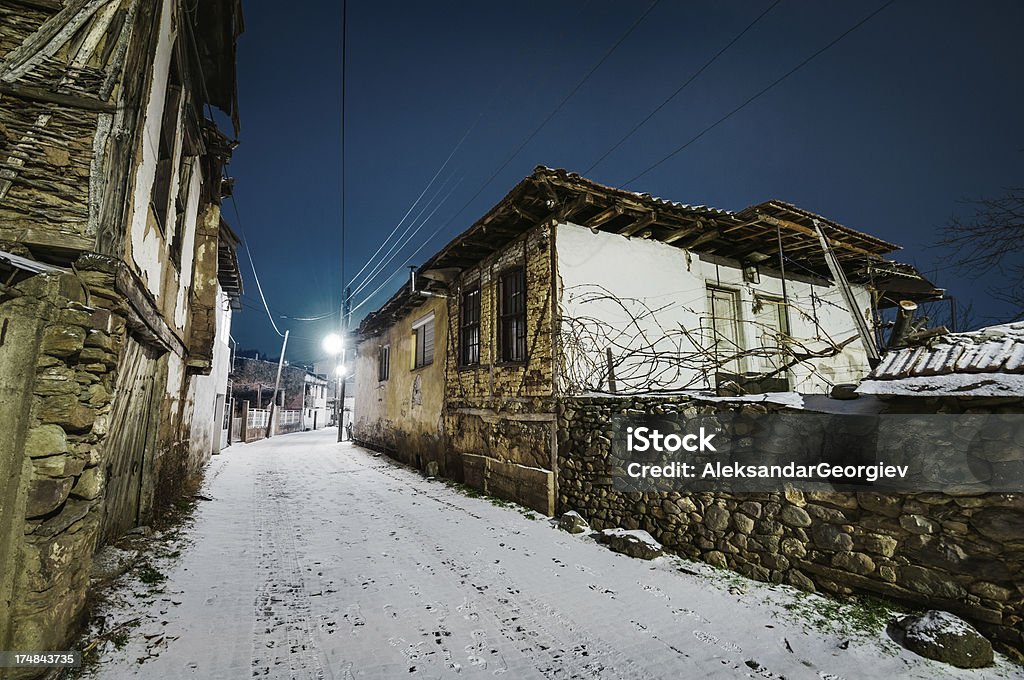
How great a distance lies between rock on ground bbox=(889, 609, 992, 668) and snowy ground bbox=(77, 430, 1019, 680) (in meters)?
0.08

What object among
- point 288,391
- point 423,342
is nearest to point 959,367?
point 423,342

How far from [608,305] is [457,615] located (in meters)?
5.25

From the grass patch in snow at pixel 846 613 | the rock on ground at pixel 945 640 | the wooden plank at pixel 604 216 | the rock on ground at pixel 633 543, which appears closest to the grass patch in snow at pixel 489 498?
the rock on ground at pixel 633 543

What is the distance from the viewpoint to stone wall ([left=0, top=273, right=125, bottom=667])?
8.44 feet

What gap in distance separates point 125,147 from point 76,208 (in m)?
0.62

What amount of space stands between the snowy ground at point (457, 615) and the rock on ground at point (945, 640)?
8 centimetres

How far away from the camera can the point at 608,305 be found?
7383 millimetres

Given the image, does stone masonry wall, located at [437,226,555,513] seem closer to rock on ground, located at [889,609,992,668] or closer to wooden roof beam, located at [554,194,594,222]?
wooden roof beam, located at [554,194,594,222]

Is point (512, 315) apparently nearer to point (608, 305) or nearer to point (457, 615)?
point (608, 305)

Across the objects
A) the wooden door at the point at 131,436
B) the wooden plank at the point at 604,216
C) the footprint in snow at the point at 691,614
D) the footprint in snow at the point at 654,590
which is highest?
the wooden plank at the point at 604,216

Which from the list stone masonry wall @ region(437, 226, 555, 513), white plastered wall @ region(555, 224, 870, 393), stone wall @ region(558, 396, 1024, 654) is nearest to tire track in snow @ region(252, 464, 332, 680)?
stone masonry wall @ region(437, 226, 555, 513)

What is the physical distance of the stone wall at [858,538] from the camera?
10.1 ft

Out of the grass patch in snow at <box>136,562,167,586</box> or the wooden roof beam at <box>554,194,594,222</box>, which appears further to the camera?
the wooden roof beam at <box>554,194,594,222</box>

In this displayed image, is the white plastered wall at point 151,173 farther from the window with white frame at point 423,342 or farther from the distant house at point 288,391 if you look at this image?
the distant house at point 288,391
